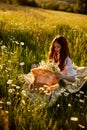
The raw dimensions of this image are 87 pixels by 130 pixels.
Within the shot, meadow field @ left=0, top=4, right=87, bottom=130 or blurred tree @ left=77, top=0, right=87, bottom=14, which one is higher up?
meadow field @ left=0, top=4, right=87, bottom=130

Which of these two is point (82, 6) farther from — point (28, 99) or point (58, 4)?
point (28, 99)

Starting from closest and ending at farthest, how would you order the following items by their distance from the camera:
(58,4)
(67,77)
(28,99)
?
(28,99) → (67,77) → (58,4)

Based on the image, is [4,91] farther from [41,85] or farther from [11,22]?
[11,22]

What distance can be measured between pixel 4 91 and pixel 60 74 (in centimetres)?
81

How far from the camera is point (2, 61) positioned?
6.62m

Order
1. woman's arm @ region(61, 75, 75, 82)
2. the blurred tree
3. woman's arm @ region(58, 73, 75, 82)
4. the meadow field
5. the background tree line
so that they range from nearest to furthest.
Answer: the meadow field < woman's arm @ region(58, 73, 75, 82) < woman's arm @ region(61, 75, 75, 82) < the background tree line < the blurred tree

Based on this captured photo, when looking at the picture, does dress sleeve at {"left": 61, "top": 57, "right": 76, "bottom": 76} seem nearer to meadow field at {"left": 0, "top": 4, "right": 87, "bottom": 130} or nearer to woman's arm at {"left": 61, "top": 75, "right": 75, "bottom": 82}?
woman's arm at {"left": 61, "top": 75, "right": 75, "bottom": 82}

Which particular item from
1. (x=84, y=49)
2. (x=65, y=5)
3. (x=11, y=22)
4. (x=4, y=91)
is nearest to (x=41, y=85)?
(x=4, y=91)

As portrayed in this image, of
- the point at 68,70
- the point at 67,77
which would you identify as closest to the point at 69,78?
the point at 67,77

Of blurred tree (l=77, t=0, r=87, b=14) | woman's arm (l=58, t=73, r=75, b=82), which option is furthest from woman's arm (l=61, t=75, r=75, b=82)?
blurred tree (l=77, t=0, r=87, b=14)

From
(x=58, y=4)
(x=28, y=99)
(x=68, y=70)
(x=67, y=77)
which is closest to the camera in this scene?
(x=28, y=99)

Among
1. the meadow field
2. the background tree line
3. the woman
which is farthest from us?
the background tree line

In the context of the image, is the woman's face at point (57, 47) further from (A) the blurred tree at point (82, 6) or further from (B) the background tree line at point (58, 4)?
(A) the blurred tree at point (82, 6)

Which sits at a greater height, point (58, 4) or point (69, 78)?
point (69, 78)
